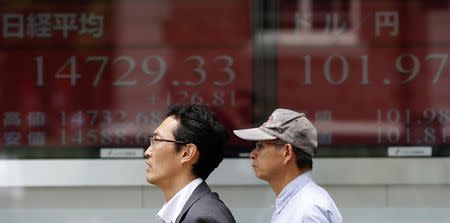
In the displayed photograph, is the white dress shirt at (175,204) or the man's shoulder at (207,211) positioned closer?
→ the man's shoulder at (207,211)

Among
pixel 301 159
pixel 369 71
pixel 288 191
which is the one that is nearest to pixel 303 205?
pixel 288 191

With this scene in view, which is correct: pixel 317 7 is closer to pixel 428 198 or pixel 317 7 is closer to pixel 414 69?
pixel 414 69

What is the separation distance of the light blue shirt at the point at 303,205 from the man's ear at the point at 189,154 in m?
0.42

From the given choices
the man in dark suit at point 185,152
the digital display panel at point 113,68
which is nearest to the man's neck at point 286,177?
the man in dark suit at point 185,152

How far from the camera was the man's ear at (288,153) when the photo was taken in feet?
12.6

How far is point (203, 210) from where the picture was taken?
340 cm

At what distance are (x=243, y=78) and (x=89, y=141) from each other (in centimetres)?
121

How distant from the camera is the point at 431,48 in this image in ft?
21.6

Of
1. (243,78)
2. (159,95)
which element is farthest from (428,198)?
(159,95)

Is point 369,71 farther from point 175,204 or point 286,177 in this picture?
point 175,204

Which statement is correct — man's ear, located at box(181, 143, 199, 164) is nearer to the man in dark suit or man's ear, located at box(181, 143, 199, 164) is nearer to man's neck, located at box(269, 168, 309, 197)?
the man in dark suit

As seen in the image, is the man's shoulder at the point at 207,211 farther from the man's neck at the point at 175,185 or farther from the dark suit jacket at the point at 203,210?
the man's neck at the point at 175,185

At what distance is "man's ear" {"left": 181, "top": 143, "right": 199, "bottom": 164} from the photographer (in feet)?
11.9

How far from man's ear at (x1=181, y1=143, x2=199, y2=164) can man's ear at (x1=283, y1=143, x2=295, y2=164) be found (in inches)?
16.8
